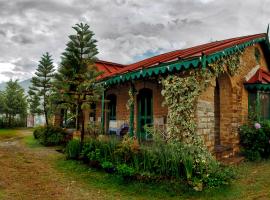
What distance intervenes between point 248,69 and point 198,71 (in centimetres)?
484

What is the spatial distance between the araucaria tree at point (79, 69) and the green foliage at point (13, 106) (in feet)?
71.6

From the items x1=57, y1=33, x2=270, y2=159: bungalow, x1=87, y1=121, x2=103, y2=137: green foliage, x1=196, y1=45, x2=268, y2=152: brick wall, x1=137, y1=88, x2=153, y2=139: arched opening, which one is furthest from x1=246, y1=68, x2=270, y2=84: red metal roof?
x1=87, y1=121, x2=103, y2=137: green foliage

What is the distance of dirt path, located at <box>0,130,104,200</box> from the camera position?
6340mm

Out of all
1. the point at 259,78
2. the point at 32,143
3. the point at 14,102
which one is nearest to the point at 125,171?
the point at 259,78

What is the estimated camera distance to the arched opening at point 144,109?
37.6ft

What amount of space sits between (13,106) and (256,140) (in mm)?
27079

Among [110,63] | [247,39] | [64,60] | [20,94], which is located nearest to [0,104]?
[20,94]

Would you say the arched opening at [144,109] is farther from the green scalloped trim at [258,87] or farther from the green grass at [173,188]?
the green scalloped trim at [258,87]

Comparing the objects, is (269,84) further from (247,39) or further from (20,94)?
(20,94)

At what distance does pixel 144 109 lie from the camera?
38.6 ft

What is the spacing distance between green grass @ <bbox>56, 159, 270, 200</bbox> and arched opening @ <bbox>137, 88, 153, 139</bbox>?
380 centimetres

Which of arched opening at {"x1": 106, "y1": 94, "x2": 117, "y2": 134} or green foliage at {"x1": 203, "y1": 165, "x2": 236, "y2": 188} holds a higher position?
arched opening at {"x1": 106, "y1": 94, "x2": 117, "y2": 134}

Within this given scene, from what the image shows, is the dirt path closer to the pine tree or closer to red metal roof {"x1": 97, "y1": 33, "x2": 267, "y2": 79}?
red metal roof {"x1": 97, "y1": 33, "x2": 267, "y2": 79}

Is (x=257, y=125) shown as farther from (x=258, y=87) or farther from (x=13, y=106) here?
(x=13, y=106)
